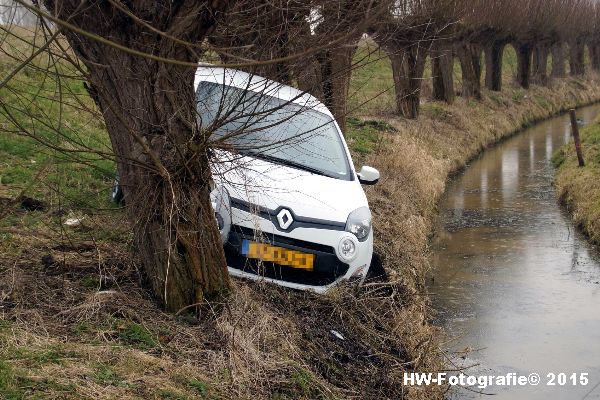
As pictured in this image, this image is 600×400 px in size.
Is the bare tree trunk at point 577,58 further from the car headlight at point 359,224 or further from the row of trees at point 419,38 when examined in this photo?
the car headlight at point 359,224

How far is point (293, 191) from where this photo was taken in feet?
24.9

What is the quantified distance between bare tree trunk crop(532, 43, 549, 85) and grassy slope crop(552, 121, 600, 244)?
64.6 ft

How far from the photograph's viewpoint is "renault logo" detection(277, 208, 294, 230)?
7363mm

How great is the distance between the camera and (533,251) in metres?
12.9

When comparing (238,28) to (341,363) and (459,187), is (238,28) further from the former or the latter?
(459,187)

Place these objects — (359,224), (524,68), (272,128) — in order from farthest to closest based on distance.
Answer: (524,68), (272,128), (359,224)

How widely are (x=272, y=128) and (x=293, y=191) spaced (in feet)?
2.15

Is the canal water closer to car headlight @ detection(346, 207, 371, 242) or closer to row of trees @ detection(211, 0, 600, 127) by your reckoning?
car headlight @ detection(346, 207, 371, 242)

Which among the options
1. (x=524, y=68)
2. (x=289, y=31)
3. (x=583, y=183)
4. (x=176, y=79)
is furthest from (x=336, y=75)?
(x=524, y=68)

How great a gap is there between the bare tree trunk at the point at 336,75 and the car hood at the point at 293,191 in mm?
675

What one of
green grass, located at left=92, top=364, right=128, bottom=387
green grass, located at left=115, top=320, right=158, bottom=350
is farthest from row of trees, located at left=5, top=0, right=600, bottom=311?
green grass, located at left=92, top=364, right=128, bottom=387

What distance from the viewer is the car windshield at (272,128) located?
19.7 feet

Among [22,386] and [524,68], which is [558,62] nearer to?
[524,68]

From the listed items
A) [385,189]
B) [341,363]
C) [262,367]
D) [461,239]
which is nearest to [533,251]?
[461,239]
